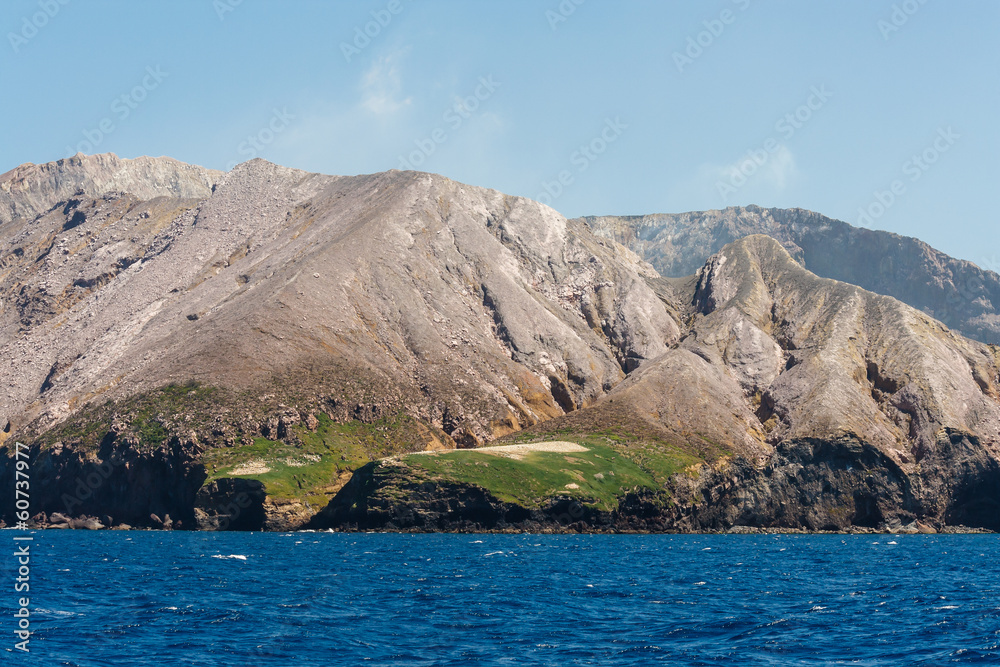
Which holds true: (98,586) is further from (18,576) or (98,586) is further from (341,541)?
(341,541)

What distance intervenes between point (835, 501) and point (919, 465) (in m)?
22.0

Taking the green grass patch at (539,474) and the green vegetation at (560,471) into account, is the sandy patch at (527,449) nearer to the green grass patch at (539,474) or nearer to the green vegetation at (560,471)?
the green vegetation at (560,471)

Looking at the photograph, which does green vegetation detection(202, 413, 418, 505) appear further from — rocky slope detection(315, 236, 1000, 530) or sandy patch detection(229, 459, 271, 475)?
rocky slope detection(315, 236, 1000, 530)

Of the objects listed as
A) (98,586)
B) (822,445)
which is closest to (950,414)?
(822,445)

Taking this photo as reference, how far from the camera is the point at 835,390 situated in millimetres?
191750

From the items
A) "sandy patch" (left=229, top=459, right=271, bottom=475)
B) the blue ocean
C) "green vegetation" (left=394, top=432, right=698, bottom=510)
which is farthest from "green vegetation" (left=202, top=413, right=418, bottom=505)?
the blue ocean

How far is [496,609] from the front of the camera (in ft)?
171

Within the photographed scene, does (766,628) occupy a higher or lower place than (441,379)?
lower

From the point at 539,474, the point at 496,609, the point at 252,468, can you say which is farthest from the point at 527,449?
the point at 496,609

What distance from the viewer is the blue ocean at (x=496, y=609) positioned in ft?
130
